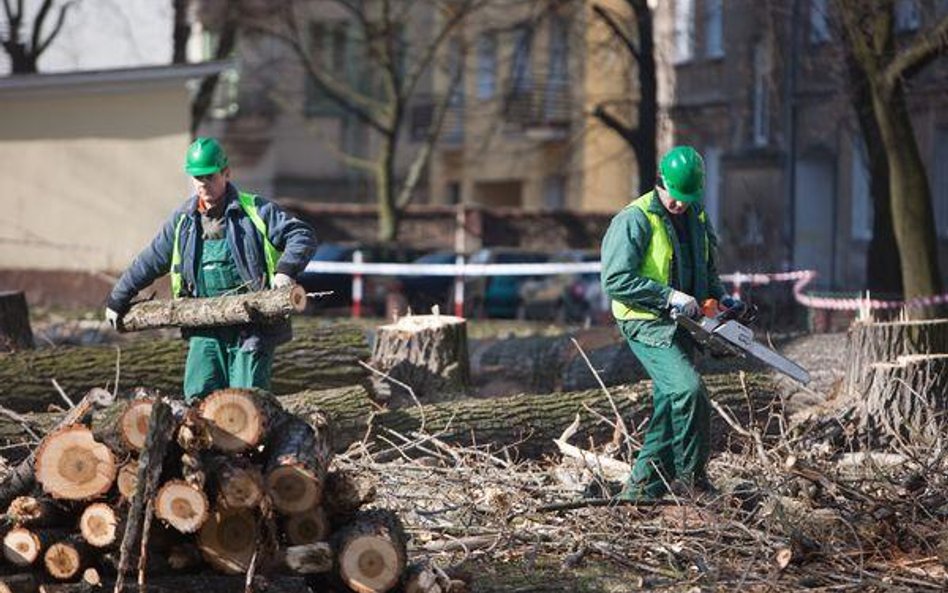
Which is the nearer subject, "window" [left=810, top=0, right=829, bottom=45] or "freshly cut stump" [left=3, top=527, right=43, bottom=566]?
"freshly cut stump" [left=3, top=527, right=43, bottom=566]

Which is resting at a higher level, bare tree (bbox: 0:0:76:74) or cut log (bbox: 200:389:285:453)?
bare tree (bbox: 0:0:76:74)

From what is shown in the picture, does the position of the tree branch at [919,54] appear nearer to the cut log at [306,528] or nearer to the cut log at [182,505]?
the cut log at [306,528]

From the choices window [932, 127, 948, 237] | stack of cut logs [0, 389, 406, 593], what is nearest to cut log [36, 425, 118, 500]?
stack of cut logs [0, 389, 406, 593]

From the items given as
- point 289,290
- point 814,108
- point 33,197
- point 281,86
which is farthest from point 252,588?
point 281,86

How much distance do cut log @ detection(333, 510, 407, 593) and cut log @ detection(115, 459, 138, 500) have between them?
0.79 metres

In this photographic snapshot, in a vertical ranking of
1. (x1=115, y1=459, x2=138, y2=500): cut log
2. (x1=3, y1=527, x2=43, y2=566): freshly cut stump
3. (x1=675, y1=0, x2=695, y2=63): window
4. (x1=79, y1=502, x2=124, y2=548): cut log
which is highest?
(x1=675, y1=0, x2=695, y2=63): window

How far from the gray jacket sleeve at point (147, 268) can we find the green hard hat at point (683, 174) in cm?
234

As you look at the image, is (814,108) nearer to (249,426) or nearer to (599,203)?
(599,203)

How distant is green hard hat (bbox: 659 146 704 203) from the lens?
8977 millimetres

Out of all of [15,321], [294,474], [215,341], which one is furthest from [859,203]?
[294,474]

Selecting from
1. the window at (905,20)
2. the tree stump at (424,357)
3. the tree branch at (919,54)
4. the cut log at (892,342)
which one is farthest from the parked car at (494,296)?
the cut log at (892,342)

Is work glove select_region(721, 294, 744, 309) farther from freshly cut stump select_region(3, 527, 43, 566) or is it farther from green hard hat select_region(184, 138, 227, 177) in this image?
freshly cut stump select_region(3, 527, 43, 566)

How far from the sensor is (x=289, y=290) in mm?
8648

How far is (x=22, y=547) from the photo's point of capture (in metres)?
6.99
